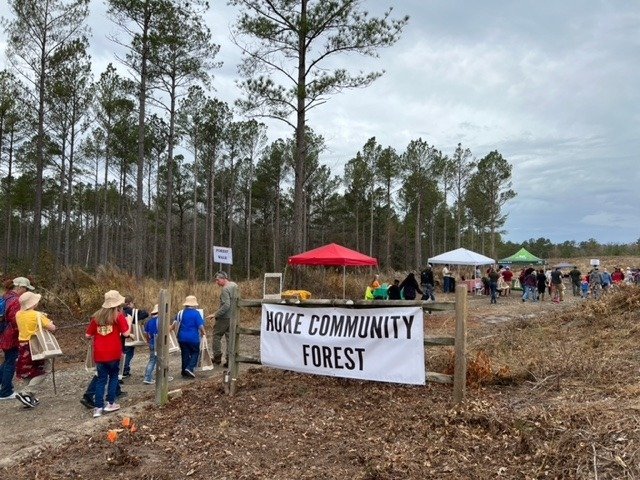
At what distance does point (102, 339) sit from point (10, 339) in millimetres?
1925

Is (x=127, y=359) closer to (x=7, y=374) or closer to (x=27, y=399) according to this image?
(x=7, y=374)

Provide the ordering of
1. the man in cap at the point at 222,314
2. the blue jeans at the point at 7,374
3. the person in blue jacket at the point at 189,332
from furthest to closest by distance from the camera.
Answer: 1. the man in cap at the point at 222,314
2. the person in blue jacket at the point at 189,332
3. the blue jeans at the point at 7,374

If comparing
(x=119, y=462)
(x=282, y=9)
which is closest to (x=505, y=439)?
(x=119, y=462)

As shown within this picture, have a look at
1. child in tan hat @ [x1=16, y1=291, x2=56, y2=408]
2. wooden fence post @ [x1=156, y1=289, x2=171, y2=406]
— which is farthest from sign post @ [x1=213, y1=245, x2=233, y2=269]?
wooden fence post @ [x1=156, y1=289, x2=171, y2=406]

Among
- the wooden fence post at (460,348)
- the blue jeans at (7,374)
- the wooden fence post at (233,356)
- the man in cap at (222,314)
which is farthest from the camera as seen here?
the man in cap at (222,314)

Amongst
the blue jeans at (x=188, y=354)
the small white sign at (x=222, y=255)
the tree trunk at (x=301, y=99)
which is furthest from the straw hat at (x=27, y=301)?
the tree trunk at (x=301, y=99)

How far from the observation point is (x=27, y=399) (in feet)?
23.8

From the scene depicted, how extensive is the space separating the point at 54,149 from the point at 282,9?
2184 centimetres

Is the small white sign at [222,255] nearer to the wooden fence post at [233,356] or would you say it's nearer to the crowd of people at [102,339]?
the crowd of people at [102,339]

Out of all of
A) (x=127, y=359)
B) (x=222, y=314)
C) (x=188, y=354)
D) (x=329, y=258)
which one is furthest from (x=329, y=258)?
(x=127, y=359)

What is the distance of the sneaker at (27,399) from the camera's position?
721 cm

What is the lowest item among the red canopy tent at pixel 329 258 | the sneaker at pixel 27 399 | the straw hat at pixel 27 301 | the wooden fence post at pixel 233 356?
the sneaker at pixel 27 399

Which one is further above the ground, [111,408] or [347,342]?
[347,342]

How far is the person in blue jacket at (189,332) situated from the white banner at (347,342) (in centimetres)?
210
